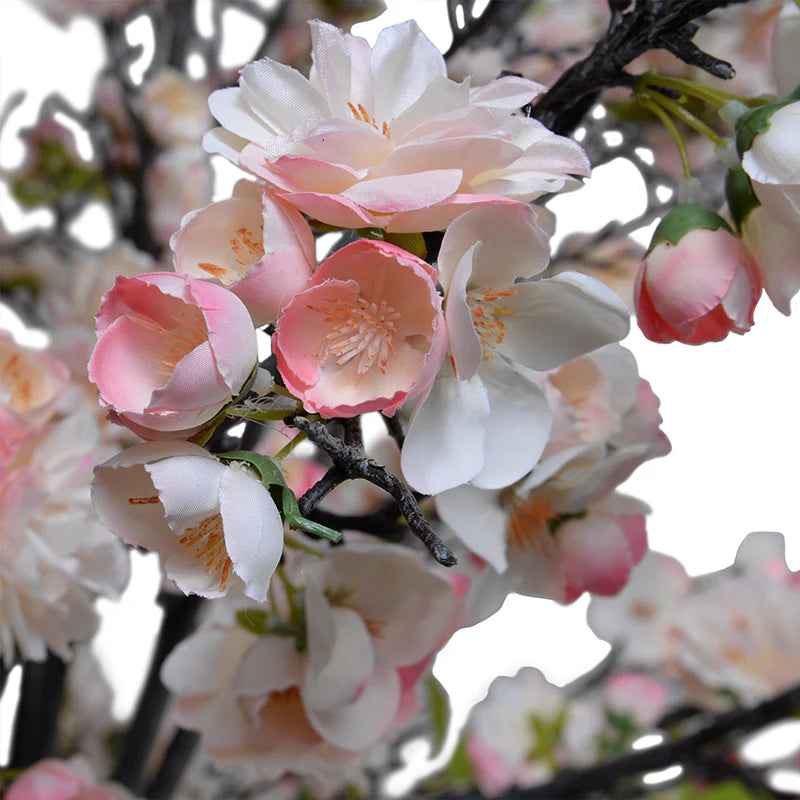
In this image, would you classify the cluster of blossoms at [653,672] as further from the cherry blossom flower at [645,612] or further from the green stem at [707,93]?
the green stem at [707,93]

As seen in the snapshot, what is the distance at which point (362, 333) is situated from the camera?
199 mm

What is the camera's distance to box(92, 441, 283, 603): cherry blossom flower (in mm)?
177

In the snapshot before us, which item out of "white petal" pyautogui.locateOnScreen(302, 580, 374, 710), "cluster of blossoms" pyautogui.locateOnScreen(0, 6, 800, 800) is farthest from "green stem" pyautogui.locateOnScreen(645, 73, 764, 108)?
"white petal" pyautogui.locateOnScreen(302, 580, 374, 710)

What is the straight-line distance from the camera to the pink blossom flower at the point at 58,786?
413 millimetres

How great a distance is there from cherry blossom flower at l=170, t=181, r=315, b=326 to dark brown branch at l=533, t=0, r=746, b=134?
0.34 feet

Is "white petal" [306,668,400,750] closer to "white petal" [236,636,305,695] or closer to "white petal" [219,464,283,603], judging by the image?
"white petal" [236,636,305,695]

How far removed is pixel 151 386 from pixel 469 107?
3.8 inches

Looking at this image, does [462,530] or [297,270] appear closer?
[297,270]

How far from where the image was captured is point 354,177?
197mm

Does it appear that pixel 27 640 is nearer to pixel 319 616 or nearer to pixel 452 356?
pixel 319 616

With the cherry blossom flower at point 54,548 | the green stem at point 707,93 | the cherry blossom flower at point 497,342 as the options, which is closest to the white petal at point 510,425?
the cherry blossom flower at point 497,342

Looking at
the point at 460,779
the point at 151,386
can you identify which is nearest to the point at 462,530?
the point at 151,386

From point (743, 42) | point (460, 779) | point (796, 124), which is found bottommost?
point (460, 779)

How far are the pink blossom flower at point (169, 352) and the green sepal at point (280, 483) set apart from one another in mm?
12
